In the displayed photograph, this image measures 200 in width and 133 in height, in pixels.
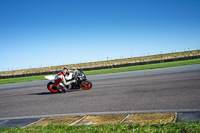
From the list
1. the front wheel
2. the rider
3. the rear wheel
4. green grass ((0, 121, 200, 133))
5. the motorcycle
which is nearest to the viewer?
green grass ((0, 121, 200, 133))

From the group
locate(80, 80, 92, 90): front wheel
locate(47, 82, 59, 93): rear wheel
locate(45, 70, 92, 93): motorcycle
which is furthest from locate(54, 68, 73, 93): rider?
locate(80, 80, 92, 90): front wheel

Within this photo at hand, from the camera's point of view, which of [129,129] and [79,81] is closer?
[129,129]

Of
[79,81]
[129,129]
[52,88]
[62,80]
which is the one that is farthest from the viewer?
[52,88]

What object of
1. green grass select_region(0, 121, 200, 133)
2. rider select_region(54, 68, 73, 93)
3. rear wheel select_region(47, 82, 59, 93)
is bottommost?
green grass select_region(0, 121, 200, 133)

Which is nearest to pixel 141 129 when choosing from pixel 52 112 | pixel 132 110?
pixel 132 110

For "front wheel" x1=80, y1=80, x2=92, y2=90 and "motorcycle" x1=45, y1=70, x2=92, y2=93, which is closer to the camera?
"motorcycle" x1=45, y1=70, x2=92, y2=93

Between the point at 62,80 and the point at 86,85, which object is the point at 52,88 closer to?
the point at 62,80

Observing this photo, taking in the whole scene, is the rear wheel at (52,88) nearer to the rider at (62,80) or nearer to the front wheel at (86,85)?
the rider at (62,80)

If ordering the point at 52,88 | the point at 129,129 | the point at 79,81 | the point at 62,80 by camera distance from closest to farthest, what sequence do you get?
the point at 129,129
the point at 62,80
the point at 79,81
the point at 52,88

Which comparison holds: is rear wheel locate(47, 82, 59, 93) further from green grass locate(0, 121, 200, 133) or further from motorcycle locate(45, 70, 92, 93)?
green grass locate(0, 121, 200, 133)

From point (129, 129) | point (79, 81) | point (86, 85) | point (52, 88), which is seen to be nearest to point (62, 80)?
point (79, 81)

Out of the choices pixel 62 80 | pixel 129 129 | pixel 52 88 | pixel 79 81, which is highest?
pixel 62 80

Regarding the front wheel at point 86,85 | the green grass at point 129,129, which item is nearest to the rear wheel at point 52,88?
the front wheel at point 86,85

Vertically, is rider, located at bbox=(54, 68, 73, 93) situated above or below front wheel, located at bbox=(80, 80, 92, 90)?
above
